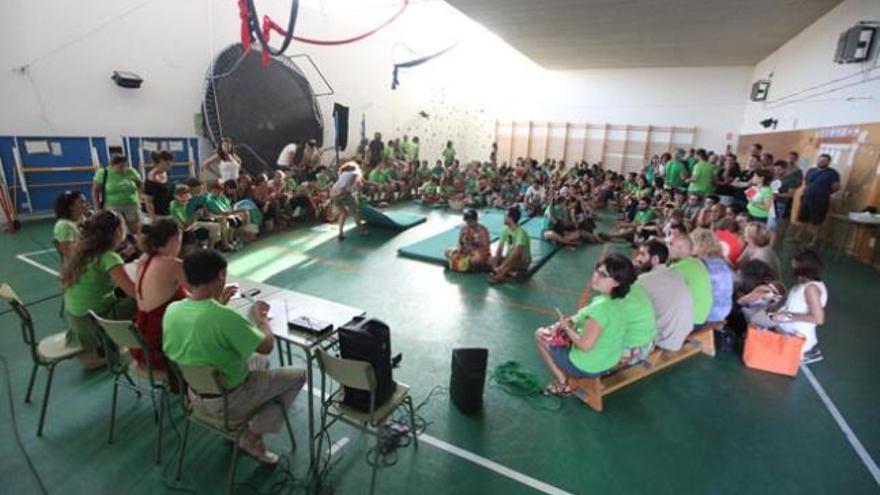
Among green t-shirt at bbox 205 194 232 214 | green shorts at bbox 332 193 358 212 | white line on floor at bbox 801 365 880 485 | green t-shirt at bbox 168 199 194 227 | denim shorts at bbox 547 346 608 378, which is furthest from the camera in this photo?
green shorts at bbox 332 193 358 212

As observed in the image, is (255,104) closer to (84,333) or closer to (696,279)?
(84,333)

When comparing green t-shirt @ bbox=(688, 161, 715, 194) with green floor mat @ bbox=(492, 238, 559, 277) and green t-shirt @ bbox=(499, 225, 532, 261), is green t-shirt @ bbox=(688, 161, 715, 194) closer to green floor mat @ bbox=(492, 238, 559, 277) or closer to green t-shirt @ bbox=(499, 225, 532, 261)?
green floor mat @ bbox=(492, 238, 559, 277)

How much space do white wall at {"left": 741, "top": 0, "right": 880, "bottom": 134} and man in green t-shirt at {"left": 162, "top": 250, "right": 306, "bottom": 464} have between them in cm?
908

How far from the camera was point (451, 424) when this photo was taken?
9.69ft

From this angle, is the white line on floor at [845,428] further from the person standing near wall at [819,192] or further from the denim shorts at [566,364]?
the person standing near wall at [819,192]

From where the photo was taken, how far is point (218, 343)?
208cm

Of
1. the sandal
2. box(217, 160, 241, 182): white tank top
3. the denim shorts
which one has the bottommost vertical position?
the sandal

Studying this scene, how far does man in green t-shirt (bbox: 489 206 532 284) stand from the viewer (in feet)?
19.0

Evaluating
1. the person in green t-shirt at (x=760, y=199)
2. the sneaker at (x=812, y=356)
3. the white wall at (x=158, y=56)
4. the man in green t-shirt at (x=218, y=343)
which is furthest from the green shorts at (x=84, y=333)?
Result: the person in green t-shirt at (x=760, y=199)

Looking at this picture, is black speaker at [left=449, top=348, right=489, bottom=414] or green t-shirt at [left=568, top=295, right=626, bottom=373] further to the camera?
black speaker at [left=449, top=348, right=489, bottom=414]

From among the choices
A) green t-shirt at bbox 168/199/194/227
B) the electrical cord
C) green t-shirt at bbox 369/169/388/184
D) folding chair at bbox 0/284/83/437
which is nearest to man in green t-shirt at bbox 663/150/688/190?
green t-shirt at bbox 369/169/388/184

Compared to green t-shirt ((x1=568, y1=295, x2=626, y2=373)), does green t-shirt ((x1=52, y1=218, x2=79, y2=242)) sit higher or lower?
higher

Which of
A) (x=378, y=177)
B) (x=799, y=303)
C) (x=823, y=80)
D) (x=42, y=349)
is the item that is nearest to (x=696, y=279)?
(x=799, y=303)

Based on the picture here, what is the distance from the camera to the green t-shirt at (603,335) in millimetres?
2803
